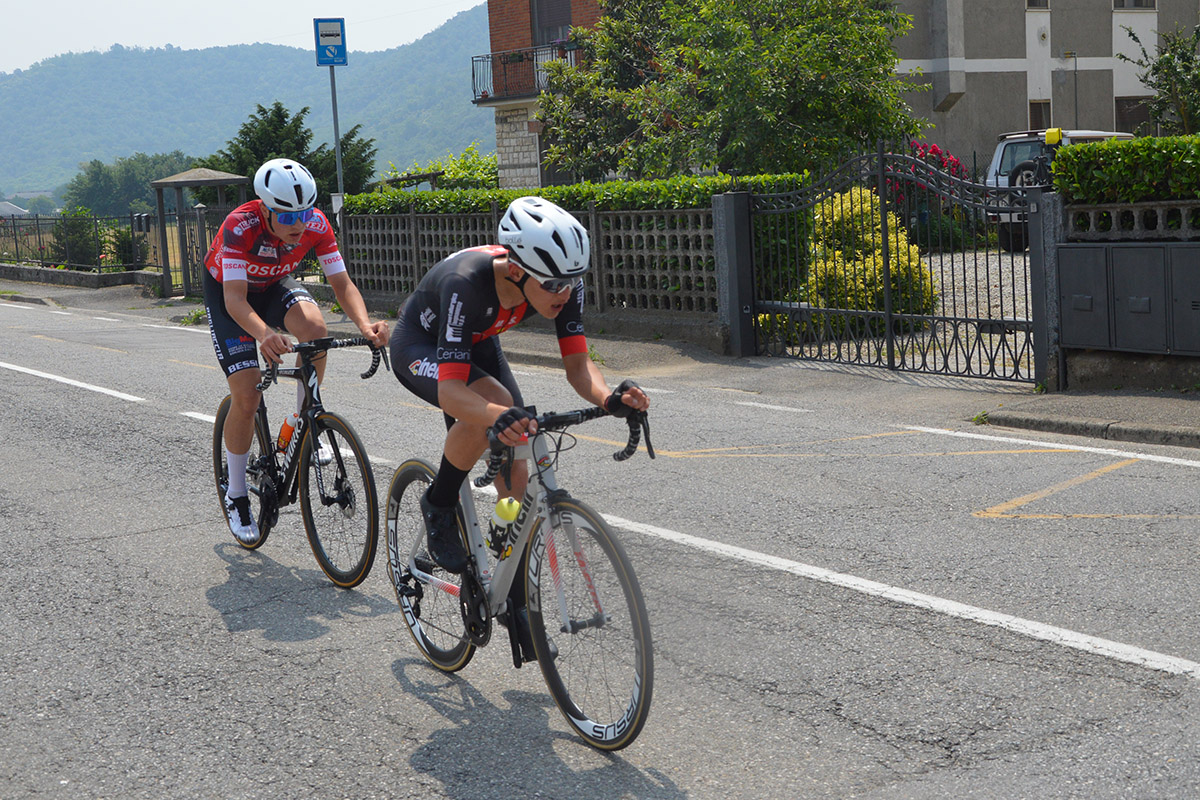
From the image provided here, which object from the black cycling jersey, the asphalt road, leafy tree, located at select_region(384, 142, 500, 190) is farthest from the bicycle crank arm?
leafy tree, located at select_region(384, 142, 500, 190)

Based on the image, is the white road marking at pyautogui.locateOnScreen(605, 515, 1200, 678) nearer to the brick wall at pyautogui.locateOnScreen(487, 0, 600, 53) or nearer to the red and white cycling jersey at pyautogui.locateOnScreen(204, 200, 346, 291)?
the red and white cycling jersey at pyautogui.locateOnScreen(204, 200, 346, 291)

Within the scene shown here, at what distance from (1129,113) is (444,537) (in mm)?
35612

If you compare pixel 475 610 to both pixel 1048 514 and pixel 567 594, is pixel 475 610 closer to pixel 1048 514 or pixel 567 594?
pixel 567 594

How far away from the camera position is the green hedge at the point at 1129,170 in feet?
31.4

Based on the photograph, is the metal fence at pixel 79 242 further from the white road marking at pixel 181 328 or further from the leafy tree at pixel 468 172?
the leafy tree at pixel 468 172

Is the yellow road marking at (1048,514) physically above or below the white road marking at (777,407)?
below

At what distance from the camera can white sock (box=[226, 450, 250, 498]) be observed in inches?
249

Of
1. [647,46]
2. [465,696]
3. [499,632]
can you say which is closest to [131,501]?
[499,632]

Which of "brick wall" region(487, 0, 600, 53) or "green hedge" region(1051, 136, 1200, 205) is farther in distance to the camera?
"brick wall" region(487, 0, 600, 53)

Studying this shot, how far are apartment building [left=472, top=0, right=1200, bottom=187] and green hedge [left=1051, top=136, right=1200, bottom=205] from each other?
20036 millimetres

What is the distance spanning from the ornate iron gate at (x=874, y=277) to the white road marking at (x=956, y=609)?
587 cm

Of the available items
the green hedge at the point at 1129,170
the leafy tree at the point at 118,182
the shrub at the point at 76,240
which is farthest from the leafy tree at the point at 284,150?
the leafy tree at the point at 118,182

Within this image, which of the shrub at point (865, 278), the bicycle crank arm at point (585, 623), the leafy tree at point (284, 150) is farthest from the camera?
the leafy tree at point (284, 150)

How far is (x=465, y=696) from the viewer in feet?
14.9
